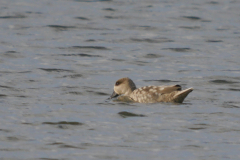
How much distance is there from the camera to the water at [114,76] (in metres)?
9.35

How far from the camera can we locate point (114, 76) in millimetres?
16000

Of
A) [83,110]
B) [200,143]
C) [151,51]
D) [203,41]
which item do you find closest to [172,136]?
[200,143]

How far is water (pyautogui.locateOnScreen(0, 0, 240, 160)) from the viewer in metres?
9.35

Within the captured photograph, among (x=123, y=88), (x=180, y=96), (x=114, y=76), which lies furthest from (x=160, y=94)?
(x=114, y=76)

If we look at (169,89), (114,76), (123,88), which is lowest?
(114,76)

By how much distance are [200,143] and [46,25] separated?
51.9 ft

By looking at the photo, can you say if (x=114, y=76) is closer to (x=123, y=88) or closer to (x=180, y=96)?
(x=123, y=88)

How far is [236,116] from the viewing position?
11234mm

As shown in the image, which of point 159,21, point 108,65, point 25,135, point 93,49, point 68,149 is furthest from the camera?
point 159,21

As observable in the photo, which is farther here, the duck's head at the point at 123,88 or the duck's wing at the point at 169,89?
the duck's head at the point at 123,88

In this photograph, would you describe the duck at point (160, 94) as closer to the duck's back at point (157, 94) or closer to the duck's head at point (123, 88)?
the duck's back at point (157, 94)

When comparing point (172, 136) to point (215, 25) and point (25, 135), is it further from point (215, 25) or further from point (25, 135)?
point (215, 25)

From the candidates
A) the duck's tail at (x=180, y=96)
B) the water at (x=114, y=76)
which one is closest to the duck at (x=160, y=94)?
the duck's tail at (x=180, y=96)

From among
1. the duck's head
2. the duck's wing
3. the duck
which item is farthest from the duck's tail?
the duck's head
